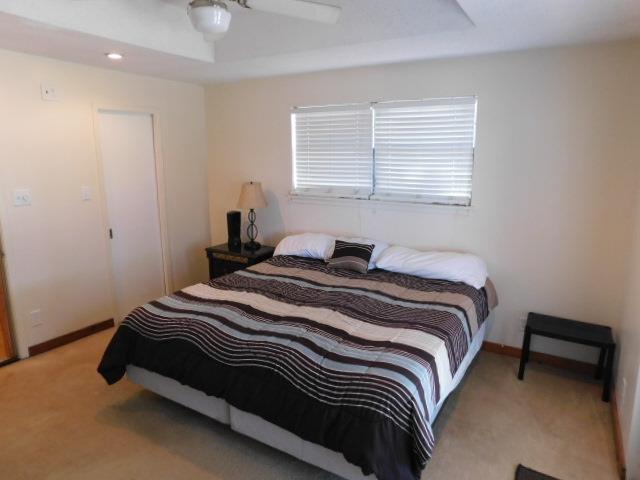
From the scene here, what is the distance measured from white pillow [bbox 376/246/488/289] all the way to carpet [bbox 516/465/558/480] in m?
1.18

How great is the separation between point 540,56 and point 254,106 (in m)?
2.47

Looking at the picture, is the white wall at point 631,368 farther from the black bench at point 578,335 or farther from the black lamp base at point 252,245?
the black lamp base at point 252,245

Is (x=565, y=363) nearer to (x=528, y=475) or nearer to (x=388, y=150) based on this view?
(x=528, y=475)

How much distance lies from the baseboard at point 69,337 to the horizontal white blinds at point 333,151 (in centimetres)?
212

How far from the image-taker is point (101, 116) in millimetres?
3539

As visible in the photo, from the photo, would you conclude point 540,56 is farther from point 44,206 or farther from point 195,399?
point 44,206

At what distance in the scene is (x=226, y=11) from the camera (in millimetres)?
1866

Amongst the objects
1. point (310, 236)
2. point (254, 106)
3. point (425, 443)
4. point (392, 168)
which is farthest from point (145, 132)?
point (425, 443)

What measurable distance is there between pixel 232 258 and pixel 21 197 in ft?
5.58

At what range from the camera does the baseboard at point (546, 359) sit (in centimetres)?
299

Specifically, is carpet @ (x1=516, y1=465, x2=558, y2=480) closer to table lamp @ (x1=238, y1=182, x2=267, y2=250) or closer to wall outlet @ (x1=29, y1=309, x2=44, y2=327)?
table lamp @ (x1=238, y1=182, x2=267, y2=250)

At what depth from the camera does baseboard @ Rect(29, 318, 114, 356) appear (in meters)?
3.29

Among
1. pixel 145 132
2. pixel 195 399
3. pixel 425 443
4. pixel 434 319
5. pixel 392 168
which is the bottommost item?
pixel 195 399

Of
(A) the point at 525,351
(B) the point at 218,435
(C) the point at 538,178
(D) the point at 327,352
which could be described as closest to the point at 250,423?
(B) the point at 218,435
